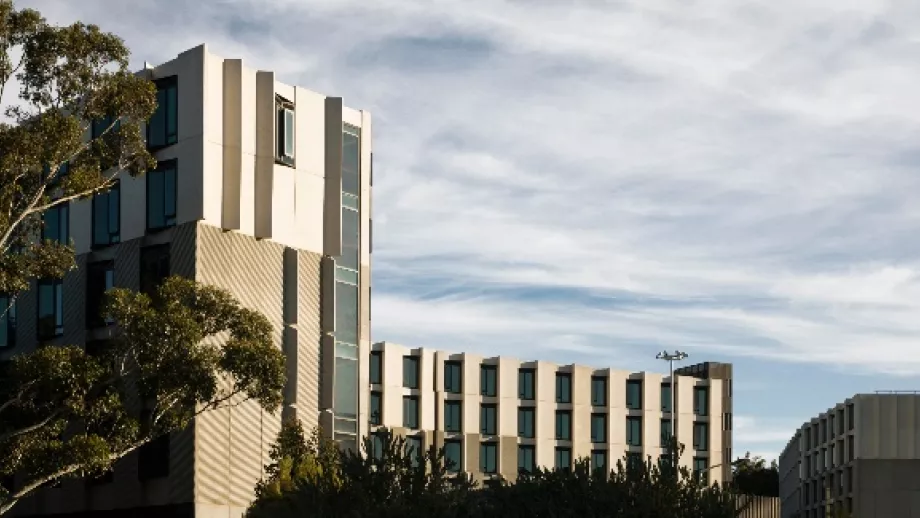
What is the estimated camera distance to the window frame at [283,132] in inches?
2936

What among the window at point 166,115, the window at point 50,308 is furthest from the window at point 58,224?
the window at point 166,115

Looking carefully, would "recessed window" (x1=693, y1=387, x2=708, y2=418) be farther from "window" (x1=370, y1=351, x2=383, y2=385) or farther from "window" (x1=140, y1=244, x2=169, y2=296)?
"window" (x1=140, y1=244, x2=169, y2=296)

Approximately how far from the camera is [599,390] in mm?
139125

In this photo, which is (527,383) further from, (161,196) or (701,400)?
(161,196)

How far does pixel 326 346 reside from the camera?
75.9m

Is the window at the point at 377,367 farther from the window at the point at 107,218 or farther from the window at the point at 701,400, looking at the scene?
the window at the point at 107,218

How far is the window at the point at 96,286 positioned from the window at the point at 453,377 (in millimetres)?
59175

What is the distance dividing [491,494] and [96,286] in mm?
35164

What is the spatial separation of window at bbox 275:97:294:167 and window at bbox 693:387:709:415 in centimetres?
7488

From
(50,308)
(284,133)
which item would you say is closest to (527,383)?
(50,308)

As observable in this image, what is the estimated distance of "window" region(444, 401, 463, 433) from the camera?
433 feet

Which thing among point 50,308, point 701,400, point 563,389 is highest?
point 50,308

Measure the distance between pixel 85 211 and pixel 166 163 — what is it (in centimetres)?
628

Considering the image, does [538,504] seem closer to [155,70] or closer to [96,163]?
[96,163]
